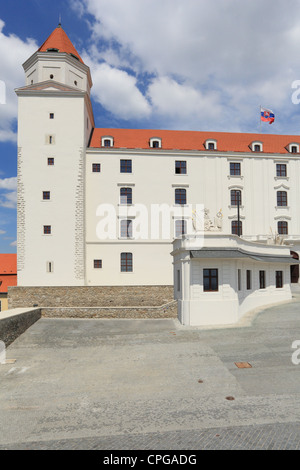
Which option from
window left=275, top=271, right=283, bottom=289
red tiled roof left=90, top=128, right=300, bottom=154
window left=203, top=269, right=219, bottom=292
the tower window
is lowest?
window left=275, top=271, right=283, bottom=289

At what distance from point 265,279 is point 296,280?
12.1 meters

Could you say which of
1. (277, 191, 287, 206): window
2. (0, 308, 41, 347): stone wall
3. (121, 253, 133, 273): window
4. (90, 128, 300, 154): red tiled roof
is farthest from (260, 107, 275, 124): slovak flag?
(0, 308, 41, 347): stone wall

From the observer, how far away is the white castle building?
3328cm

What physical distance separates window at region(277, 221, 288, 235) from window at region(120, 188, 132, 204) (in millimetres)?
18050

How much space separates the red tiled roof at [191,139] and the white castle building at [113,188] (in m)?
0.24

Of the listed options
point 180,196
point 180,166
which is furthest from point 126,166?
point 180,196

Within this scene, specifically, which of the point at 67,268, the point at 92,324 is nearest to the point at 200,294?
the point at 92,324

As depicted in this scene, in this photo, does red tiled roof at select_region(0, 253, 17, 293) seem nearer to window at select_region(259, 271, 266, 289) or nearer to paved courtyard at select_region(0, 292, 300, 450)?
paved courtyard at select_region(0, 292, 300, 450)

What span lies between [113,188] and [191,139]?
41.1ft

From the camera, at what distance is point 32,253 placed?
3281 centimetres

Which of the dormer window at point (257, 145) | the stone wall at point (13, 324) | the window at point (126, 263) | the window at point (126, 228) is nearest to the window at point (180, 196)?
the window at point (126, 228)

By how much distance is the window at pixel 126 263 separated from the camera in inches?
1396

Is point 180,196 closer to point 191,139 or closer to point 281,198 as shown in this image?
point 191,139
